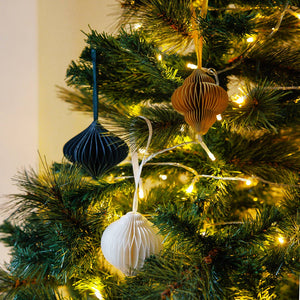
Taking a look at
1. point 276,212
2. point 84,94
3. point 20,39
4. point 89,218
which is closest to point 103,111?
point 84,94

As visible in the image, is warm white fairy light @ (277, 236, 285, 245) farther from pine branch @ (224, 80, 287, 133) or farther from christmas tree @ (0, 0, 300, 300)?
pine branch @ (224, 80, 287, 133)

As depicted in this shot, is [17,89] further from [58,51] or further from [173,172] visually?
[173,172]

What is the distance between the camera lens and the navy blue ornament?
416 millimetres

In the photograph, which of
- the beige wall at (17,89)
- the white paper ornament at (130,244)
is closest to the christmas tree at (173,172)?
the white paper ornament at (130,244)

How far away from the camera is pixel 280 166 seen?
0.49m

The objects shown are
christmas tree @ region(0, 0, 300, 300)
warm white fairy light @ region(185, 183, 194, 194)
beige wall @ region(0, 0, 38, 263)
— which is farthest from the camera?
beige wall @ region(0, 0, 38, 263)

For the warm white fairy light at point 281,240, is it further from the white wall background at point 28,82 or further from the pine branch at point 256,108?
the white wall background at point 28,82

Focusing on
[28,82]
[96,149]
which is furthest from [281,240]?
[28,82]

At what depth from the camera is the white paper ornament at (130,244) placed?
0.38 meters

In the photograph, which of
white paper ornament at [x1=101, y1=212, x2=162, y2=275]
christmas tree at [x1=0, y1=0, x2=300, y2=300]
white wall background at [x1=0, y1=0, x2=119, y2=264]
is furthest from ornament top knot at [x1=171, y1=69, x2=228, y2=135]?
white wall background at [x1=0, y1=0, x2=119, y2=264]

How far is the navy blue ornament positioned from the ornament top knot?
9cm

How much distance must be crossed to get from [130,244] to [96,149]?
118mm

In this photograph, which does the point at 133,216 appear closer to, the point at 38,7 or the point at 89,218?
the point at 89,218

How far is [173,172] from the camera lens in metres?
0.54
